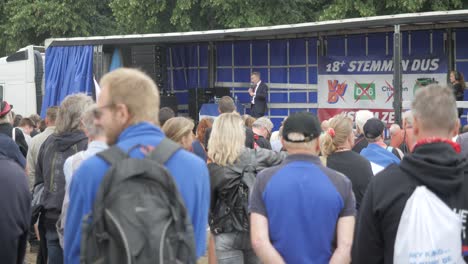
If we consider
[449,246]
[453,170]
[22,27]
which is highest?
[22,27]

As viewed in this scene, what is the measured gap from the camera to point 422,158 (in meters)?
3.32

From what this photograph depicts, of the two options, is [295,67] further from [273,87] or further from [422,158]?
[422,158]

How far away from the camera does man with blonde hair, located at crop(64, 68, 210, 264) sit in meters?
3.12

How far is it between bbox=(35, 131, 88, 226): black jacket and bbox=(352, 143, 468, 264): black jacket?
287cm

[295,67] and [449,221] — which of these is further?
[295,67]

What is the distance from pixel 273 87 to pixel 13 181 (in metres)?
12.4

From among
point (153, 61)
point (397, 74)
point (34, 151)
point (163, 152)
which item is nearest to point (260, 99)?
point (153, 61)

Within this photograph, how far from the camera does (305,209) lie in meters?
4.06

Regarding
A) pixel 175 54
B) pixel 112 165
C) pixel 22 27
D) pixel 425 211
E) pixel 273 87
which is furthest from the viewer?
pixel 22 27

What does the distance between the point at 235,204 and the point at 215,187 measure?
0.68 ft

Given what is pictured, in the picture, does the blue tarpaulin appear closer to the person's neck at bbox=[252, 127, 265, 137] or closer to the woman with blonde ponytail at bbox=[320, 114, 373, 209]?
the person's neck at bbox=[252, 127, 265, 137]

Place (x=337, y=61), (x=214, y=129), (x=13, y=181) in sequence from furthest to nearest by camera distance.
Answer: (x=337, y=61), (x=214, y=129), (x=13, y=181)

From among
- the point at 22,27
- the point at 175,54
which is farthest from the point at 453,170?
the point at 22,27

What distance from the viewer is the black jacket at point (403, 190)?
333 cm
